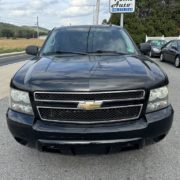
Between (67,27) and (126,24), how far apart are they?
1684 inches

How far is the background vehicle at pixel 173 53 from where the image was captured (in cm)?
1569

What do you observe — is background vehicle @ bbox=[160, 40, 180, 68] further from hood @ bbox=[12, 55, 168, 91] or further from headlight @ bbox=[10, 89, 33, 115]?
headlight @ bbox=[10, 89, 33, 115]

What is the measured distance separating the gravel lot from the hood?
0.94 m

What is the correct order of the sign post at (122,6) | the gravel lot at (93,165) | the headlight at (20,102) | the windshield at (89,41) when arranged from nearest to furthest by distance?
1. the headlight at (20,102)
2. the gravel lot at (93,165)
3. the windshield at (89,41)
4. the sign post at (122,6)

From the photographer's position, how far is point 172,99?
25.7 feet

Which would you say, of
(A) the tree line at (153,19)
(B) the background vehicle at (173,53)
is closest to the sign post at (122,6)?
(B) the background vehicle at (173,53)

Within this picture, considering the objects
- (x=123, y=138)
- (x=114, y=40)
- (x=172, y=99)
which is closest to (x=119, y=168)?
(x=123, y=138)

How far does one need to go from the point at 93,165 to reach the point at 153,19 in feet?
155

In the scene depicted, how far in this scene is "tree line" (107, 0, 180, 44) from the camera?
154ft

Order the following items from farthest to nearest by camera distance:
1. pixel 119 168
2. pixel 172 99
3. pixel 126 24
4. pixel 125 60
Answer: pixel 126 24 < pixel 172 99 < pixel 125 60 < pixel 119 168

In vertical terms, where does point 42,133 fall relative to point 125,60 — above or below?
below

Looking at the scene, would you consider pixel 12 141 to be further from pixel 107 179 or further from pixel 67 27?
pixel 67 27

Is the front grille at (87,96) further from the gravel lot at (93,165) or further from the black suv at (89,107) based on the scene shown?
the gravel lot at (93,165)

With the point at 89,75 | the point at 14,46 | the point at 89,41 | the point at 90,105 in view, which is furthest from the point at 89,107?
the point at 14,46
